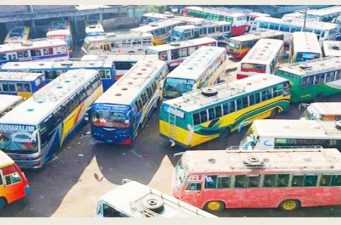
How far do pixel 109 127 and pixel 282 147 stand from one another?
9.60m

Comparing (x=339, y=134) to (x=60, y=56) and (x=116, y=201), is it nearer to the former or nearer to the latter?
(x=116, y=201)

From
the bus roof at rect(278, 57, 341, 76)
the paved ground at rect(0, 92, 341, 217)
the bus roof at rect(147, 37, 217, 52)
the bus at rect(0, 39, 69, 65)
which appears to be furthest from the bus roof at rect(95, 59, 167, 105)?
the bus at rect(0, 39, 69, 65)

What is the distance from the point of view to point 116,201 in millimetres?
15336

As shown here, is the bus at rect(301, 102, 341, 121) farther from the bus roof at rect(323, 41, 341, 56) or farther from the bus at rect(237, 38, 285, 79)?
the bus roof at rect(323, 41, 341, 56)

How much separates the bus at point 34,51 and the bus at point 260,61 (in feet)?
54.7

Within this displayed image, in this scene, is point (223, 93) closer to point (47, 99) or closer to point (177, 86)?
point (177, 86)

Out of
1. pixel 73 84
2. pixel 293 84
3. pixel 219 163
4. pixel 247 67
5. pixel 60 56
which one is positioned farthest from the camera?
pixel 60 56

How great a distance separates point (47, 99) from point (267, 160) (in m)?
13.0

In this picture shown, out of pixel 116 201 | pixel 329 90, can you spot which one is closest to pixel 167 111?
pixel 116 201

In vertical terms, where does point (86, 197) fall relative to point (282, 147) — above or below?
below

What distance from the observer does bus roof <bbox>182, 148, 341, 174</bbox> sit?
679 inches

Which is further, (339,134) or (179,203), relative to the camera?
(339,134)

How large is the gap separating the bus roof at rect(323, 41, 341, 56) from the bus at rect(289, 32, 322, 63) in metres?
0.66

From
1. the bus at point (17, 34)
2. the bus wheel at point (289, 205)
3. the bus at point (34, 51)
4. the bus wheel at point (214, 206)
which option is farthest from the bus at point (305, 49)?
the bus at point (17, 34)
